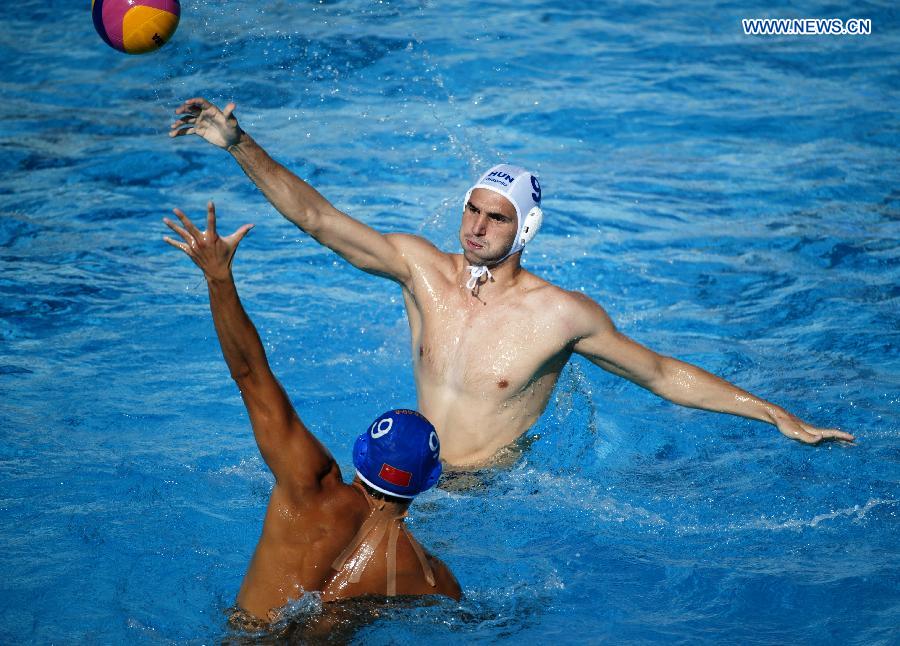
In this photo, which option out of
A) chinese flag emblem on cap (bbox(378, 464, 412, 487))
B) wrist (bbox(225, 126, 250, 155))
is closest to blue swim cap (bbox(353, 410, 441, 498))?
chinese flag emblem on cap (bbox(378, 464, 412, 487))

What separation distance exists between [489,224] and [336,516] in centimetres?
212

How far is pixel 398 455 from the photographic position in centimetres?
367

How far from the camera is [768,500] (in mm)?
5797

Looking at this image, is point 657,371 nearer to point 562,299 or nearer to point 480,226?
point 562,299

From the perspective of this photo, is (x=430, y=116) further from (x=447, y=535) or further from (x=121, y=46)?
(x=447, y=535)

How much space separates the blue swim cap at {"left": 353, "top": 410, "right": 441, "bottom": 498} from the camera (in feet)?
12.1

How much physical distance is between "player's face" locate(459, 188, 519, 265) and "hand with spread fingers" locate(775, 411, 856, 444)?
5.38 feet

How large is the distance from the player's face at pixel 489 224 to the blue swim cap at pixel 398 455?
1.72 metres

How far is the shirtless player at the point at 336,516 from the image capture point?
11.3 feet

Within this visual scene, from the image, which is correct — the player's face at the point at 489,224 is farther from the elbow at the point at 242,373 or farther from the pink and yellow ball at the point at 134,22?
the elbow at the point at 242,373

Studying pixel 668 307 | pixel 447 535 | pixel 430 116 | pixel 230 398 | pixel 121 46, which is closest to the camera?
pixel 447 535

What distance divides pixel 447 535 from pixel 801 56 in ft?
33.3

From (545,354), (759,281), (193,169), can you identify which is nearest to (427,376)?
(545,354)

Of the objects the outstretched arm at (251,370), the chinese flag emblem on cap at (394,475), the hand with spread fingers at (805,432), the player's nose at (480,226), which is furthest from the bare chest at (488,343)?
the outstretched arm at (251,370)
